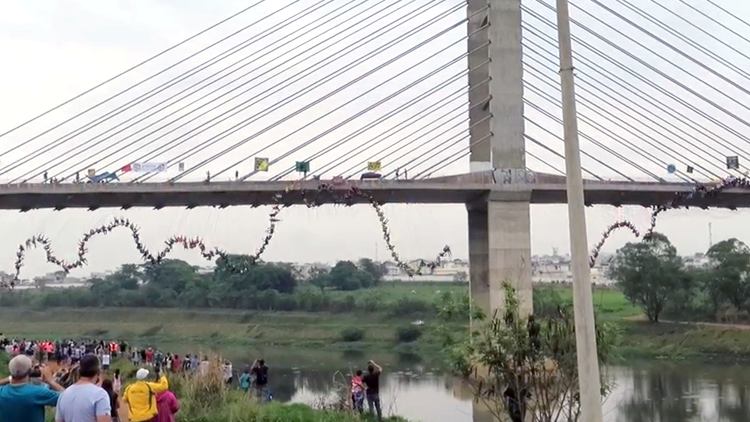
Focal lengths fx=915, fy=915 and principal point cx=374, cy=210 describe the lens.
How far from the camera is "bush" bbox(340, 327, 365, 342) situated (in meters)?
46.2

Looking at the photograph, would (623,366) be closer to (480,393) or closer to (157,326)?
(480,393)

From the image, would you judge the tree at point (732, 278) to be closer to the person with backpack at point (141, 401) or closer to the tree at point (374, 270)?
the tree at point (374, 270)

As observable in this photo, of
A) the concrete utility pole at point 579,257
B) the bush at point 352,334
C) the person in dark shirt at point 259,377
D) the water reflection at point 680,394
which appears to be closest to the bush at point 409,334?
the bush at point 352,334

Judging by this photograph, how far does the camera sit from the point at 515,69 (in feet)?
75.5

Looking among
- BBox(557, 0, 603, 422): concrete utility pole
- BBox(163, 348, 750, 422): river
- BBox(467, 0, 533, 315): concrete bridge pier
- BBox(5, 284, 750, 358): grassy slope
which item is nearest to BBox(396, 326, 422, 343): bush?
BBox(5, 284, 750, 358): grassy slope

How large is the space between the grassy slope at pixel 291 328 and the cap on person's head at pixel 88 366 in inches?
1347

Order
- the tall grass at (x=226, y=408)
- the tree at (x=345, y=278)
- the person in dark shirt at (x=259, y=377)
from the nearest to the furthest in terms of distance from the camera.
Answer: the tall grass at (x=226, y=408) < the person in dark shirt at (x=259, y=377) < the tree at (x=345, y=278)

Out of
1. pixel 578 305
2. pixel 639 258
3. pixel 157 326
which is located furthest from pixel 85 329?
pixel 578 305

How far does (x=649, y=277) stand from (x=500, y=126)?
23.2m

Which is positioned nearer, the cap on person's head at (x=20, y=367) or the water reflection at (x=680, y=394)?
the cap on person's head at (x=20, y=367)

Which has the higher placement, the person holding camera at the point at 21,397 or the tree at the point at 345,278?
the tree at the point at 345,278

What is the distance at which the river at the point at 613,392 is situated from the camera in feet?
66.8

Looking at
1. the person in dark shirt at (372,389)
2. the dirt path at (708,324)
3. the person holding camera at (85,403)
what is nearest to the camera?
the person holding camera at (85,403)

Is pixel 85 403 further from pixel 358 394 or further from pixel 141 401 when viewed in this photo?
pixel 358 394
